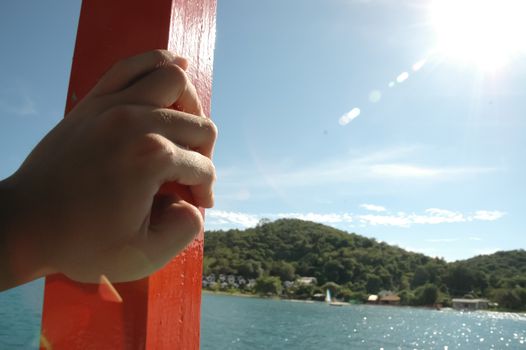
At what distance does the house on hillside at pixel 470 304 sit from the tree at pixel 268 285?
3398 centimetres

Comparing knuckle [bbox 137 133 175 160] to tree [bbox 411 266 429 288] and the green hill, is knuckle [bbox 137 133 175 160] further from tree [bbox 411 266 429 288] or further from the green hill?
tree [bbox 411 266 429 288]

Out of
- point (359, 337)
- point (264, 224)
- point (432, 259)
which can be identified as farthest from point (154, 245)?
point (432, 259)

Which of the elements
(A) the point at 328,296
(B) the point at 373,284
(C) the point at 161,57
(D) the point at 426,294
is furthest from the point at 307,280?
(C) the point at 161,57

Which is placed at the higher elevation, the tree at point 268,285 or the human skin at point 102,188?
the human skin at point 102,188

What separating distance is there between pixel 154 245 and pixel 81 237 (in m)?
0.08

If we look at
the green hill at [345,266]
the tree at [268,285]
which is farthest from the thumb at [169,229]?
the tree at [268,285]

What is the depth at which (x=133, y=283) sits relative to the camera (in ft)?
1.73

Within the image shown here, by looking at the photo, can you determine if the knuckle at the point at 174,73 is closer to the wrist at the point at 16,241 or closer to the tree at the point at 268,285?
the wrist at the point at 16,241

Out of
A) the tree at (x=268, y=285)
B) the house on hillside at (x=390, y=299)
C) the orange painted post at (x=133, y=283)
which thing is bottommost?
the house on hillside at (x=390, y=299)

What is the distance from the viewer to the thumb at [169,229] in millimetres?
447

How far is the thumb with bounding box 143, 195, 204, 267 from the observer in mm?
447

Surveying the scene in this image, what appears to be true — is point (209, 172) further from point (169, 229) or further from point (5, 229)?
point (5, 229)

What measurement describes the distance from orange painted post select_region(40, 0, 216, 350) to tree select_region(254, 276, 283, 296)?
81.7 metres

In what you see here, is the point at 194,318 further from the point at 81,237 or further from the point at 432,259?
the point at 432,259
